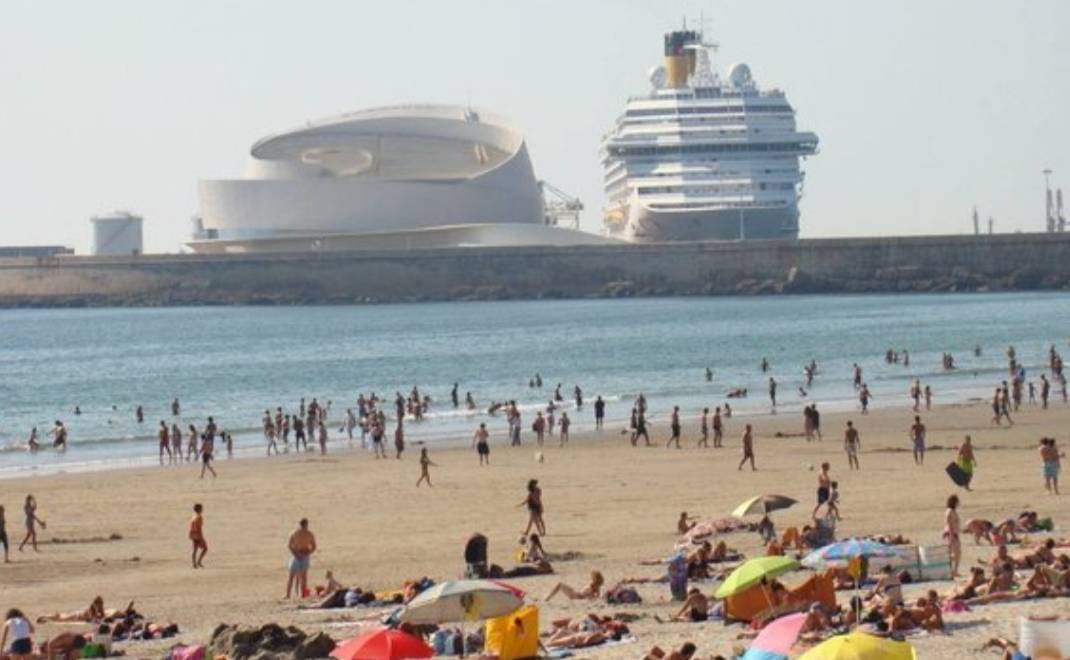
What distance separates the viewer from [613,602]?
1619 cm

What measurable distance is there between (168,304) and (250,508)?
3637 inches

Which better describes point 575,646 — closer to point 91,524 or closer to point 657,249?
point 91,524

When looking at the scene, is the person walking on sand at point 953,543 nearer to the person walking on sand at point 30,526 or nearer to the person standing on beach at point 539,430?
the person walking on sand at point 30,526

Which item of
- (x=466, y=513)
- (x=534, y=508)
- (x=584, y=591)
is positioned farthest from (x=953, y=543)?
(x=466, y=513)

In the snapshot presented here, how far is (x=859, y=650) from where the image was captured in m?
10.9

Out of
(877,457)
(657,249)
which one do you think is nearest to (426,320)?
(657,249)

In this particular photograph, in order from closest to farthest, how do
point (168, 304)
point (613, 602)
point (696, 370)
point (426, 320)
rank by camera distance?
1. point (613, 602)
2. point (696, 370)
3. point (426, 320)
4. point (168, 304)

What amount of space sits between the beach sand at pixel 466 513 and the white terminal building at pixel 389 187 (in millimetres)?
78168

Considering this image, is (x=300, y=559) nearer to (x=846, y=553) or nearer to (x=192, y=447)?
(x=846, y=553)

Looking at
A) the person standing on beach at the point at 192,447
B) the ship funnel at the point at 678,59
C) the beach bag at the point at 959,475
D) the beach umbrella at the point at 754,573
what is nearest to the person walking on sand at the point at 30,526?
the beach bag at the point at 959,475

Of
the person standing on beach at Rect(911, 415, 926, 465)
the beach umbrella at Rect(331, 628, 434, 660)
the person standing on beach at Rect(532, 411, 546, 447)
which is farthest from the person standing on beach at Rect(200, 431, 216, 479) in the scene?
the beach umbrella at Rect(331, 628, 434, 660)

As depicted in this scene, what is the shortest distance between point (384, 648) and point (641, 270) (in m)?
94.2

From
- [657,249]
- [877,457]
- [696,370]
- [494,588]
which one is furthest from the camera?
[657,249]

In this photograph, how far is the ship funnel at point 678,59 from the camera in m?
123
